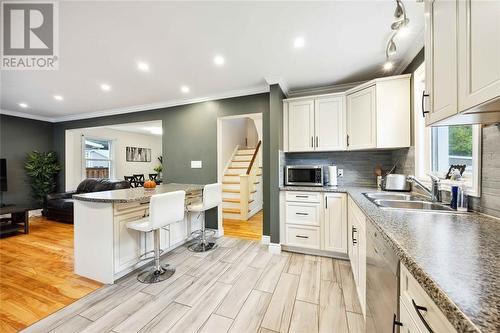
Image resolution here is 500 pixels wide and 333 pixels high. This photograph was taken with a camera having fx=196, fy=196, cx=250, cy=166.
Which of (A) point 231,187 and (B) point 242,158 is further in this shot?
(B) point 242,158

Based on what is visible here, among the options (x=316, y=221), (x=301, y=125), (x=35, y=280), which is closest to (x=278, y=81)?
(x=301, y=125)

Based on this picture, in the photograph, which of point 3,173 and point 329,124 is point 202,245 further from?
point 3,173

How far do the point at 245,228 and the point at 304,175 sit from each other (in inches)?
68.8

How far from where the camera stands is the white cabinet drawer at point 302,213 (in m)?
2.76

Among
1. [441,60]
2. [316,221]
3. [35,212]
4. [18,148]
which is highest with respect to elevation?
[441,60]

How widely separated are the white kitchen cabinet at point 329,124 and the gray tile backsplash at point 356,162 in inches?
13.1

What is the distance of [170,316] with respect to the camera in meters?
1.67

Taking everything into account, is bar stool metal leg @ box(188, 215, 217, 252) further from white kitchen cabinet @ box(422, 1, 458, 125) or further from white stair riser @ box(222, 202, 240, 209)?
white kitchen cabinet @ box(422, 1, 458, 125)

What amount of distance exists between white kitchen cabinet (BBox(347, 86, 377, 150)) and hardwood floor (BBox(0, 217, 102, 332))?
141 inches

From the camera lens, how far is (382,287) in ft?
3.53

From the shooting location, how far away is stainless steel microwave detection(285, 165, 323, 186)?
299 centimetres

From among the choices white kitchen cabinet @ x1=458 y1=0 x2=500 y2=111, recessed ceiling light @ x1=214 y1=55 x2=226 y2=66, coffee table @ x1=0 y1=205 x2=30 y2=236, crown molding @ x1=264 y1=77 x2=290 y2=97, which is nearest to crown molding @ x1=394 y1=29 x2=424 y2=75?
white kitchen cabinet @ x1=458 y1=0 x2=500 y2=111

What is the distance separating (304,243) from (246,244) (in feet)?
3.08

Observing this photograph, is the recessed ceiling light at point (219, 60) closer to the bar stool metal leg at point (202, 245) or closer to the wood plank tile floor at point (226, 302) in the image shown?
the bar stool metal leg at point (202, 245)
